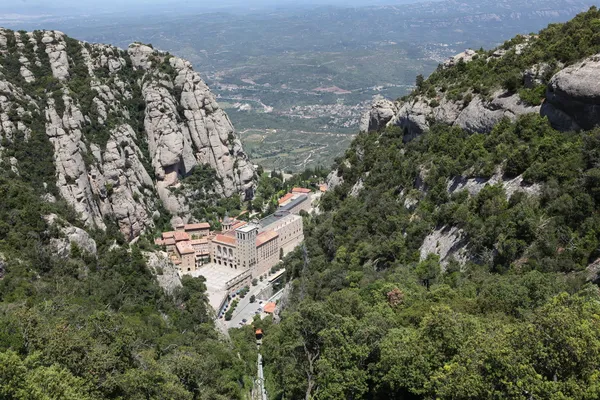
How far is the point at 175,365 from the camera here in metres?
24.9

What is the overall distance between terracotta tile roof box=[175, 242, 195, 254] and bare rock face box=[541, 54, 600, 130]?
173ft

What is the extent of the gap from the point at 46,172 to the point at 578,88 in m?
61.6

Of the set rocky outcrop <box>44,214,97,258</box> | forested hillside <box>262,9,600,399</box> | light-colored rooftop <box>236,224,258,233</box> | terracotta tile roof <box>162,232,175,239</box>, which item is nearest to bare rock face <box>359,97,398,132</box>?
forested hillside <box>262,9,600,399</box>

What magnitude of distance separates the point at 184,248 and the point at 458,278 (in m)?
50.7

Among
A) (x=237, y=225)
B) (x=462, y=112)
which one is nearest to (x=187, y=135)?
(x=237, y=225)

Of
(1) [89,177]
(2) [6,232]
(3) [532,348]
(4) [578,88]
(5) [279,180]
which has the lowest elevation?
(5) [279,180]

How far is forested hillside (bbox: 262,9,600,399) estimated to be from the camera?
15.0 meters

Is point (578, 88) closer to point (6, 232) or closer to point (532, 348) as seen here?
point (532, 348)

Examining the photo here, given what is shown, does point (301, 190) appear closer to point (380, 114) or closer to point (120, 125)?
point (120, 125)

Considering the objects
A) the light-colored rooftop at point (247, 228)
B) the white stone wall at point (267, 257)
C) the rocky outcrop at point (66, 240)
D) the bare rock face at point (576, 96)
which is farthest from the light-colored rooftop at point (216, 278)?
the bare rock face at point (576, 96)

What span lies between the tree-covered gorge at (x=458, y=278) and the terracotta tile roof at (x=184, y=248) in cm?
2748

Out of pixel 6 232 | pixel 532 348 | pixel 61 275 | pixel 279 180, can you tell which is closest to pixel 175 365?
pixel 532 348

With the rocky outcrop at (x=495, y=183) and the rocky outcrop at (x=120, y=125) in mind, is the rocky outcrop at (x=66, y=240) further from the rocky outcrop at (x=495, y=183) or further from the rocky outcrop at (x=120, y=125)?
the rocky outcrop at (x=495, y=183)

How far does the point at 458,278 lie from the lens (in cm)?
2995
